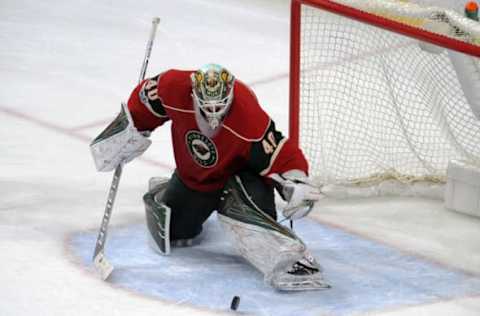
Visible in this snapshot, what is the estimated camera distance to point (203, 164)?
4.84m

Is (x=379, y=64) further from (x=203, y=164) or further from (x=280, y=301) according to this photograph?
(x=280, y=301)

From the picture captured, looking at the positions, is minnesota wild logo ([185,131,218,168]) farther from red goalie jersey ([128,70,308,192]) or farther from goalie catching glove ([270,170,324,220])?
goalie catching glove ([270,170,324,220])

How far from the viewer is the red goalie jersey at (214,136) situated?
469 centimetres

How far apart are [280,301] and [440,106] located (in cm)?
164

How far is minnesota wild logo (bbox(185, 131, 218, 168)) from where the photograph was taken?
15.6 feet

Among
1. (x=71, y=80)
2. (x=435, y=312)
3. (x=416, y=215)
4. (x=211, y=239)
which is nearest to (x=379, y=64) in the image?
(x=416, y=215)

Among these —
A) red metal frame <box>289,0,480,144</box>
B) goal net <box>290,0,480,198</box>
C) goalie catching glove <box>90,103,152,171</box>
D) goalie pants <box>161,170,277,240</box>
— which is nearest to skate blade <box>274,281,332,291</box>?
goalie pants <box>161,170,277,240</box>

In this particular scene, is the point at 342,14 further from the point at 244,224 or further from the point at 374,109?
the point at 244,224

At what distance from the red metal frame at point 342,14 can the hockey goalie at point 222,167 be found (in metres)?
0.58

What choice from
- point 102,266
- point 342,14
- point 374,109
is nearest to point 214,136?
point 102,266

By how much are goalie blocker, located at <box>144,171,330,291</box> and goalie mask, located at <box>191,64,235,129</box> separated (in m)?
0.33

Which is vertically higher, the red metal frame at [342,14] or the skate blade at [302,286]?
the red metal frame at [342,14]

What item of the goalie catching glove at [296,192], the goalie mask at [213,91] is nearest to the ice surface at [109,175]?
the goalie catching glove at [296,192]

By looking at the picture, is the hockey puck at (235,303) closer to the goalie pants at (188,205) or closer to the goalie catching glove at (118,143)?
the goalie pants at (188,205)
